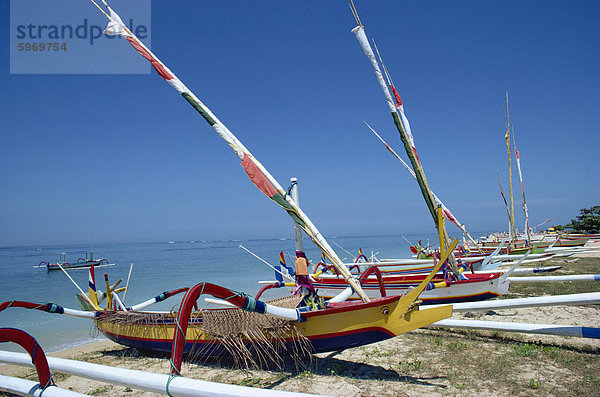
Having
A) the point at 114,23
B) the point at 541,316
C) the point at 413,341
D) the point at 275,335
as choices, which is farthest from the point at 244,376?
the point at 114,23

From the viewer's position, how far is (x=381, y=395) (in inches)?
161

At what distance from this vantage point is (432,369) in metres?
4.82

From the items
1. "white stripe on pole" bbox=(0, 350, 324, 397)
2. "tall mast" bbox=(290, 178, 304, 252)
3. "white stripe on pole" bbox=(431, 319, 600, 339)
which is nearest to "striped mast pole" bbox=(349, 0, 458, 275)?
"white stripe on pole" bbox=(431, 319, 600, 339)

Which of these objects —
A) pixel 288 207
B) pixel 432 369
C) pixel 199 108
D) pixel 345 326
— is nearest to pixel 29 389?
pixel 345 326

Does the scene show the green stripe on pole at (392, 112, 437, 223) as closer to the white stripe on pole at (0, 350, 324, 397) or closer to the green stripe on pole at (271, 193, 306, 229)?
the green stripe on pole at (271, 193, 306, 229)

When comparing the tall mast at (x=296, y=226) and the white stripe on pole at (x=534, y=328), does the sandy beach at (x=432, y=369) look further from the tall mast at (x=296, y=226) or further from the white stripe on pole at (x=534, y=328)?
the tall mast at (x=296, y=226)

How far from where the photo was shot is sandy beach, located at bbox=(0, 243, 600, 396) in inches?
165

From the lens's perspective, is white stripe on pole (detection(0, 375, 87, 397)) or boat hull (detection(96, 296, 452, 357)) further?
boat hull (detection(96, 296, 452, 357))

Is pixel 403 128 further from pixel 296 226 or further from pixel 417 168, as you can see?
pixel 296 226

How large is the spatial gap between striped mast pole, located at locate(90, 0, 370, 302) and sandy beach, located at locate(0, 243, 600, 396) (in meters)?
1.12

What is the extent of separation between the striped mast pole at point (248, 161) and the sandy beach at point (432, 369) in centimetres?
112

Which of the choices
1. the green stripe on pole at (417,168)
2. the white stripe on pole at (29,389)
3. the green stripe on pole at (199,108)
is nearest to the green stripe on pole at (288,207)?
the green stripe on pole at (199,108)

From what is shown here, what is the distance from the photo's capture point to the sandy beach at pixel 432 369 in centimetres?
418

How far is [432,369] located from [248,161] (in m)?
4.12
